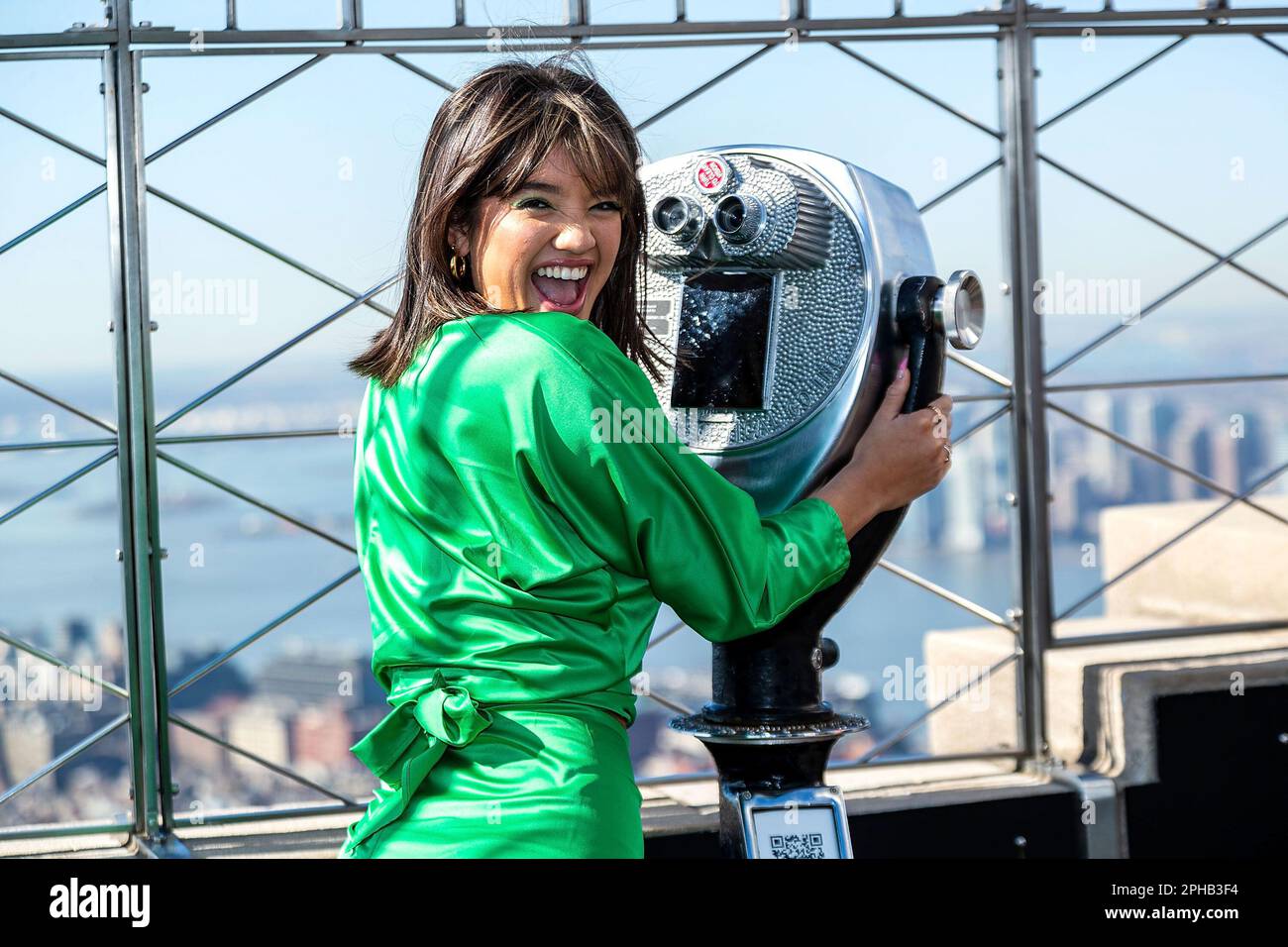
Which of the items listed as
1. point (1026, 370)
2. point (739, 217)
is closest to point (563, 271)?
point (739, 217)

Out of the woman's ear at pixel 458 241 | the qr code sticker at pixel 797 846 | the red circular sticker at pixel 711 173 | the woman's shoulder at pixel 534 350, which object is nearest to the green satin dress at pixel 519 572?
the woman's shoulder at pixel 534 350

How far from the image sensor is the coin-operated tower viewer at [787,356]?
1.42 meters

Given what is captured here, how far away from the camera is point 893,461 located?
54.1 inches

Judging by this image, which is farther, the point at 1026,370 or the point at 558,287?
the point at 1026,370

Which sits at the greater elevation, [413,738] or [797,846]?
[413,738]

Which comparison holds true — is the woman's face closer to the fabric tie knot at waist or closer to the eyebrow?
the eyebrow

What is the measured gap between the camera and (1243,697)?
2791 millimetres

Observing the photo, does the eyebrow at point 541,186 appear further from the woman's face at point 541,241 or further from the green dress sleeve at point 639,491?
the green dress sleeve at point 639,491

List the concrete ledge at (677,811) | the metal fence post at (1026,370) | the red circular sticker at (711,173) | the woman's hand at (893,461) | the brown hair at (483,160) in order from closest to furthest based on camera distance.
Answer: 1. the brown hair at (483,160)
2. the woman's hand at (893,461)
3. the red circular sticker at (711,173)
4. the concrete ledge at (677,811)
5. the metal fence post at (1026,370)

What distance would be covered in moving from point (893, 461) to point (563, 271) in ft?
1.19

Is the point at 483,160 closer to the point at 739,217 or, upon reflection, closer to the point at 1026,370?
the point at 739,217

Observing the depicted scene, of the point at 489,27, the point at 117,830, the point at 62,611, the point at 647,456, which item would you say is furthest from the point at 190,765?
the point at 647,456

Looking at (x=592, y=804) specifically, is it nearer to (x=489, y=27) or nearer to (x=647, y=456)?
(x=647, y=456)
